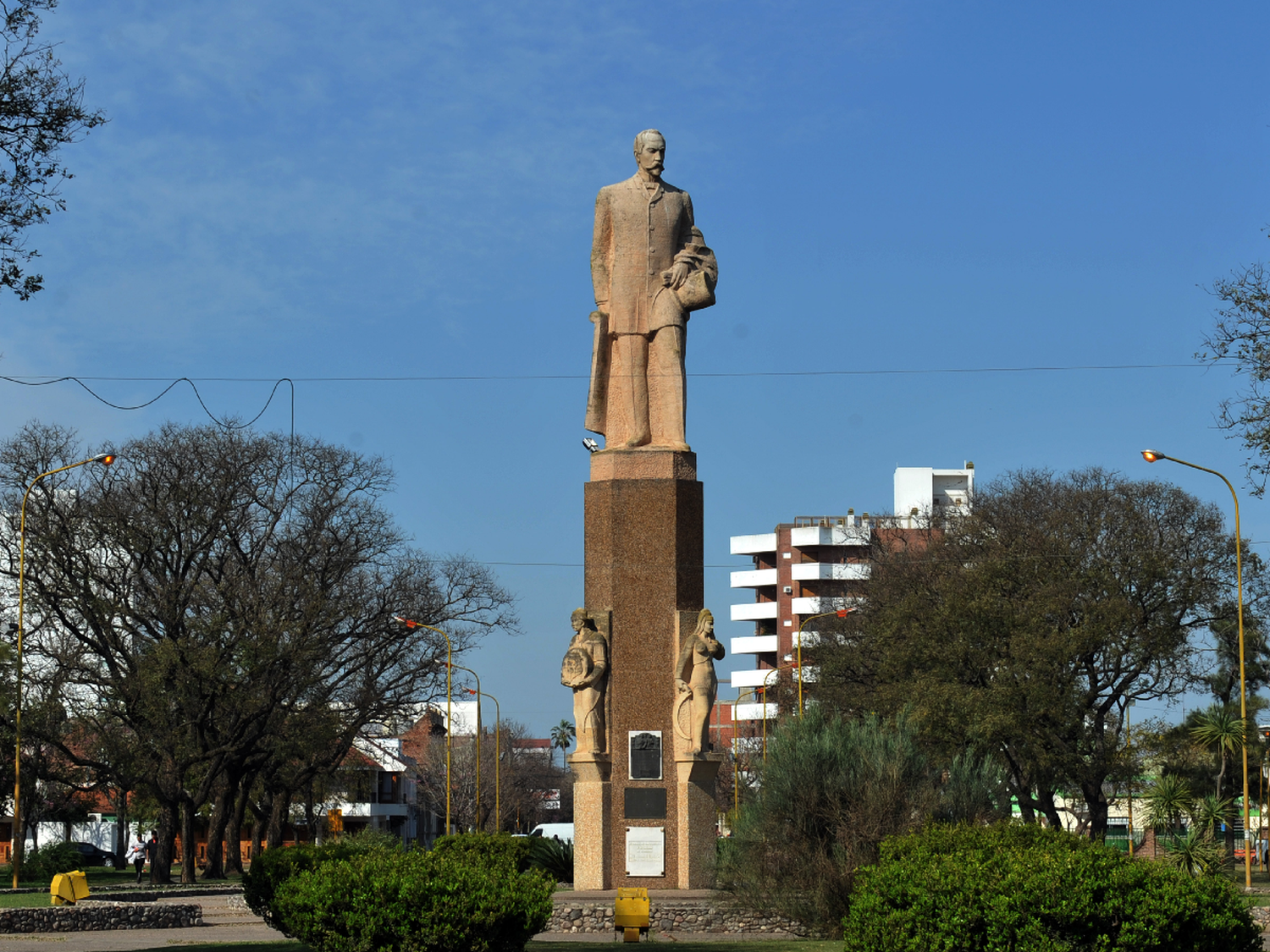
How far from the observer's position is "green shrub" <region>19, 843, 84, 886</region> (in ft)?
165

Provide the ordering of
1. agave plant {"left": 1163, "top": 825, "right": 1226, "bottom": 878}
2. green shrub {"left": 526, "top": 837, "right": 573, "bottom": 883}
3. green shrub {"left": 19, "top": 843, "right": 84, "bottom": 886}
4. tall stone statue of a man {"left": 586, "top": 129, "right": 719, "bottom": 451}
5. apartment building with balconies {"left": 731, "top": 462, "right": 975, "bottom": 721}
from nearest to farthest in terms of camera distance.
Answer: tall stone statue of a man {"left": 586, "top": 129, "right": 719, "bottom": 451}
green shrub {"left": 526, "top": 837, "right": 573, "bottom": 883}
agave plant {"left": 1163, "top": 825, "right": 1226, "bottom": 878}
green shrub {"left": 19, "top": 843, "right": 84, "bottom": 886}
apartment building with balconies {"left": 731, "top": 462, "right": 975, "bottom": 721}

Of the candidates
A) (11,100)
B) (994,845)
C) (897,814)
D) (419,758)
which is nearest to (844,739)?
(897,814)

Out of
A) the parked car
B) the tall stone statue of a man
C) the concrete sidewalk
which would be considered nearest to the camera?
the concrete sidewalk

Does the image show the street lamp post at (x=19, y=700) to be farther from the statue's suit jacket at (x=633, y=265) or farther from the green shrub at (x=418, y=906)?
the green shrub at (x=418, y=906)

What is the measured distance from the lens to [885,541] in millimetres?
62438

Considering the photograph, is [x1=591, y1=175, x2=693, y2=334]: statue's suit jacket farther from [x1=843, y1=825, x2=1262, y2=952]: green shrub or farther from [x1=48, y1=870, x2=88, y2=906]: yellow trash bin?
[x1=48, y1=870, x2=88, y2=906]: yellow trash bin

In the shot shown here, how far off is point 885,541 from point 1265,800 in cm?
1652

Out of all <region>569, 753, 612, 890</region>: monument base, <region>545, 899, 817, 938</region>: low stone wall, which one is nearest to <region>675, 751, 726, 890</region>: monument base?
<region>569, 753, 612, 890</region>: monument base

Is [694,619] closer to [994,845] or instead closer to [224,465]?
[994,845]

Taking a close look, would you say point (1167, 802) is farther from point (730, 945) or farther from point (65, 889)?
point (65, 889)

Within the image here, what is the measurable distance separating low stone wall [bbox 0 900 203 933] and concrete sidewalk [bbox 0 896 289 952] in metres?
0.40

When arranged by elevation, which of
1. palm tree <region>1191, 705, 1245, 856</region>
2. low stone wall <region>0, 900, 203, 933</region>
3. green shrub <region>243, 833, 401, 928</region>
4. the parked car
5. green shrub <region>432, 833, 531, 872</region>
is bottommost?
the parked car

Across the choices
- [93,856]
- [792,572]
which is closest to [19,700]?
[93,856]

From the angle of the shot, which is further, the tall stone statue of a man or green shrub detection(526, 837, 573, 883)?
green shrub detection(526, 837, 573, 883)
